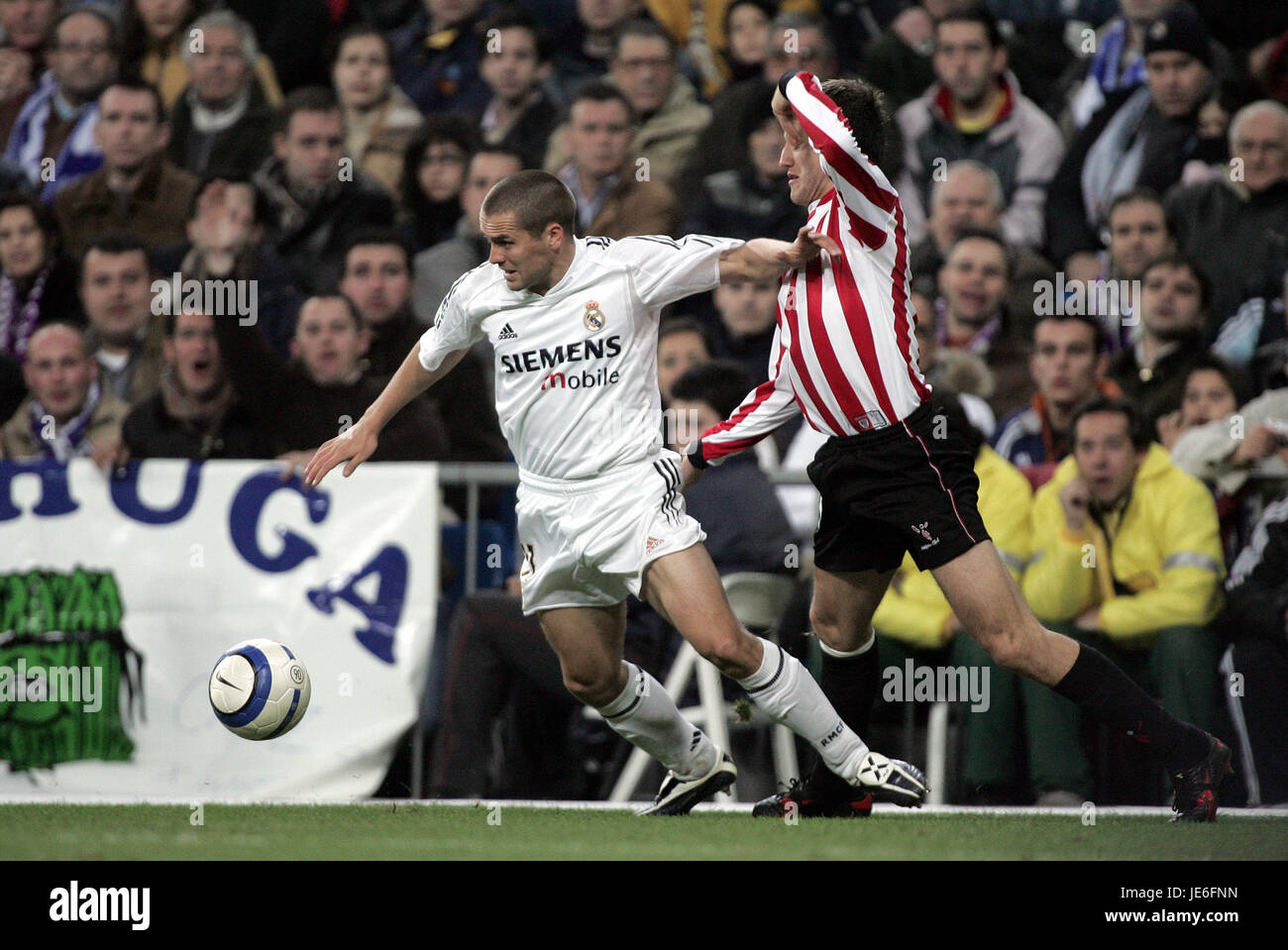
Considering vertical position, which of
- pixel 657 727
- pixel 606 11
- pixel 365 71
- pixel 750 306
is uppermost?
pixel 606 11

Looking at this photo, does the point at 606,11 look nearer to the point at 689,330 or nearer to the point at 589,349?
the point at 689,330

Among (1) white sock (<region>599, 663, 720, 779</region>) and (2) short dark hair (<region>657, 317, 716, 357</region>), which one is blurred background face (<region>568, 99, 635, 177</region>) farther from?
(1) white sock (<region>599, 663, 720, 779</region>)

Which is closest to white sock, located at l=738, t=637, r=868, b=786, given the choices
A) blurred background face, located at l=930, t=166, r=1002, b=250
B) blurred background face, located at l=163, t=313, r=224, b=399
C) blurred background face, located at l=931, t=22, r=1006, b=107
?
blurred background face, located at l=163, t=313, r=224, b=399

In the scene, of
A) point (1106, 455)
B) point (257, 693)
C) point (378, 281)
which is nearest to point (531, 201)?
point (257, 693)

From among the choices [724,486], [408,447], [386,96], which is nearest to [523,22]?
[386,96]

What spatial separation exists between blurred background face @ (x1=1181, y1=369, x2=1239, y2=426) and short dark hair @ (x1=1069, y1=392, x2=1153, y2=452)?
60cm

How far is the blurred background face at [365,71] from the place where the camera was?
1179 cm

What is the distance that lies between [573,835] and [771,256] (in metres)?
2.16

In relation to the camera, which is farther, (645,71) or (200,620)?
(645,71)

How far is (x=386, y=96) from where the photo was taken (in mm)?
11875

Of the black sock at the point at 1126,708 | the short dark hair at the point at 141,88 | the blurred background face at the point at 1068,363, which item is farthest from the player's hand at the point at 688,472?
the short dark hair at the point at 141,88

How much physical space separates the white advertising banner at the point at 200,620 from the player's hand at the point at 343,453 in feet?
6.69

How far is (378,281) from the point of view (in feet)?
33.2

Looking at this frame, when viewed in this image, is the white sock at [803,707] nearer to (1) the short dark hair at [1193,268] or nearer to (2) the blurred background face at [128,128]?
(1) the short dark hair at [1193,268]
